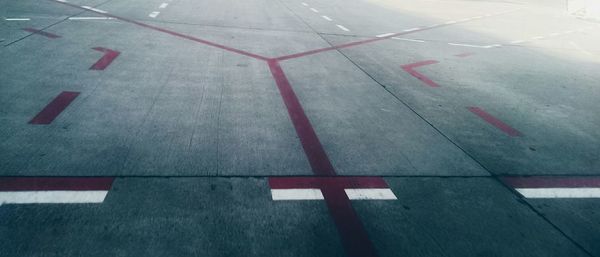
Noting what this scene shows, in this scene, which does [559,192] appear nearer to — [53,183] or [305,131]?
[305,131]

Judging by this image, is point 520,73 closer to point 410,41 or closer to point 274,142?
point 410,41

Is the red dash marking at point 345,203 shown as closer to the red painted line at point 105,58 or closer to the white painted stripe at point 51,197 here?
the white painted stripe at point 51,197

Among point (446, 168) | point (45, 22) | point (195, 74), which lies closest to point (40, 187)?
point (195, 74)

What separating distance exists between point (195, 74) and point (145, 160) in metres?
3.40

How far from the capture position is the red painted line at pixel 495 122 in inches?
262

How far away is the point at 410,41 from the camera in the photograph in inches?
506

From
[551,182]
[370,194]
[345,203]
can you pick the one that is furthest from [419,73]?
[345,203]

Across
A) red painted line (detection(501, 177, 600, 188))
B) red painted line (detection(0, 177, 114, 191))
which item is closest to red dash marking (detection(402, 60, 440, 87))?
red painted line (detection(501, 177, 600, 188))

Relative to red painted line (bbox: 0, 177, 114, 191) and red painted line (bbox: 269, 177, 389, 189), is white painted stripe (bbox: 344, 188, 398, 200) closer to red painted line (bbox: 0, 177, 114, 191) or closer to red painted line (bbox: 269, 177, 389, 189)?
red painted line (bbox: 269, 177, 389, 189)

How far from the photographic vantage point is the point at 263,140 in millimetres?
5438

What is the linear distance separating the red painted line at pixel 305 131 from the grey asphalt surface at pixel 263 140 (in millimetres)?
105

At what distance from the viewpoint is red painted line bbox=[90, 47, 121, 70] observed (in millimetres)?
7414

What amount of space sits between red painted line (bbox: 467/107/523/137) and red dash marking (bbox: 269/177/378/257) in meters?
3.32

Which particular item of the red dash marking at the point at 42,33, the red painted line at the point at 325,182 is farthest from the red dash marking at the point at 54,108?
the red dash marking at the point at 42,33
